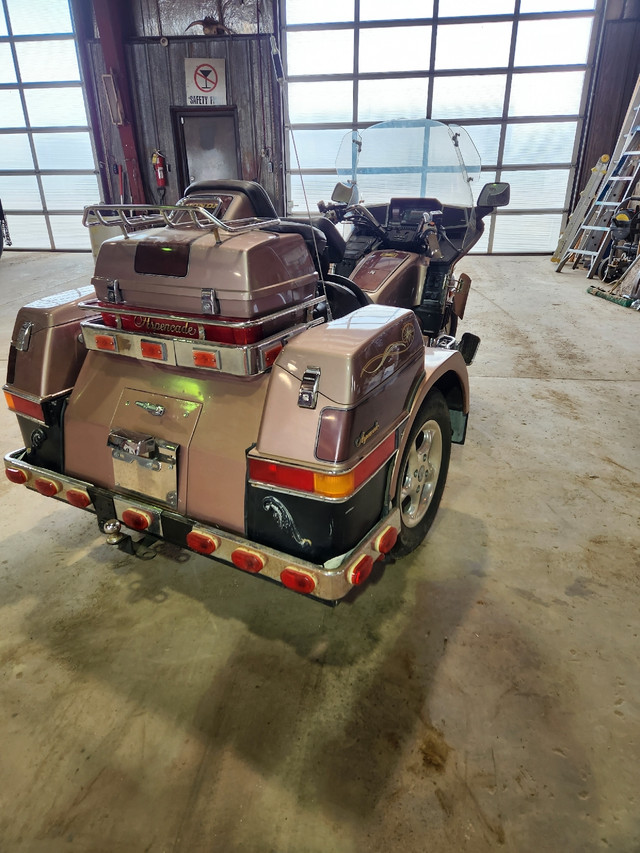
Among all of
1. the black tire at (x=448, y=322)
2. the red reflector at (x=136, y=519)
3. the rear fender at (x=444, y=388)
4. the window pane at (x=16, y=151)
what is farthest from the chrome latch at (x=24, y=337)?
the window pane at (x=16, y=151)

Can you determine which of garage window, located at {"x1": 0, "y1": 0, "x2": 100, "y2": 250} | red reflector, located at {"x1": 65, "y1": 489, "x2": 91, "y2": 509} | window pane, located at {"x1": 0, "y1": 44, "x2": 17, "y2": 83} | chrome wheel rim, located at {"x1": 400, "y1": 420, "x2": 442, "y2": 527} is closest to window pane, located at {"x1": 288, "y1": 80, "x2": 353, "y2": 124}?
garage window, located at {"x1": 0, "y1": 0, "x2": 100, "y2": 250}

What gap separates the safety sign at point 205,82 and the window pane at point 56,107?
271cm

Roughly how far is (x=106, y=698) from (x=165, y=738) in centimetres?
26

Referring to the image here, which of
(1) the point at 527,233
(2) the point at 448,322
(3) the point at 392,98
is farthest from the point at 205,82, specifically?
(2) the point at 448,322

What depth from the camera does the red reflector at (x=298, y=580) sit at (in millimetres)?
1463

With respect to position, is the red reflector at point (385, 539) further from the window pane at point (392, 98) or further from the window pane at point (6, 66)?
the window pane at point (6, 66)

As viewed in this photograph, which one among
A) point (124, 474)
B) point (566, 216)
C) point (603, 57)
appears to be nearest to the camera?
point (124, 474)

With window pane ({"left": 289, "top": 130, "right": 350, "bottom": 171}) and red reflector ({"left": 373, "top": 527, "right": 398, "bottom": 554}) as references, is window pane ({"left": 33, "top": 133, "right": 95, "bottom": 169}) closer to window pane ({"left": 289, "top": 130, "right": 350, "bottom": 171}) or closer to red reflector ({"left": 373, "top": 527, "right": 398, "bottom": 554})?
window pane ({"left": 289, "top": 130, "right": 350, "bottom": 171})

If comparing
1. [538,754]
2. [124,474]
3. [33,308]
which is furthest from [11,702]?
[538,754]

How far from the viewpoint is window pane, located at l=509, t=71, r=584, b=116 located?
9.62m

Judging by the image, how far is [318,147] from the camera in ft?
34.2

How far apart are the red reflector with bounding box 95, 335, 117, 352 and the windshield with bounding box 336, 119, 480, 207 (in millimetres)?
3137

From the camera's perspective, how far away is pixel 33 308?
1.96 metres

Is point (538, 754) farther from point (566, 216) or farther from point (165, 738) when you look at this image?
point (566, 216)
